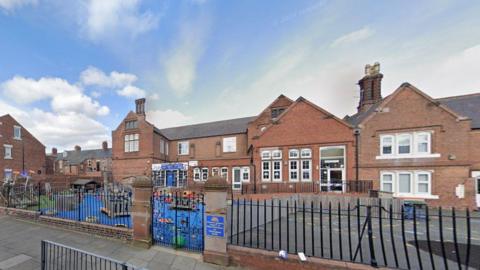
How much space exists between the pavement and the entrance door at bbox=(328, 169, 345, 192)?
1433 cm

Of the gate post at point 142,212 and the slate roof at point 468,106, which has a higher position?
the slate roof at point 468,106

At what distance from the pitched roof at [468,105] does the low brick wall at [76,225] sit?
2172cm

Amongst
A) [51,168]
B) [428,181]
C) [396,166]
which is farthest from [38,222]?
[51,168]

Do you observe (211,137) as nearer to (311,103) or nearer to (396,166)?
(311,103)

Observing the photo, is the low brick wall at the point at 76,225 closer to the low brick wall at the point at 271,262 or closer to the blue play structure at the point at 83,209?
the blue play structure at the point at 83,209

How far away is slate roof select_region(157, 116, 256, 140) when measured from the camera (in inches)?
1168

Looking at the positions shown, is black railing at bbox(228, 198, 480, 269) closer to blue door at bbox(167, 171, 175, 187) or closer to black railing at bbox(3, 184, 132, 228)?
black railing at bbox(3, 184, 132, 228)

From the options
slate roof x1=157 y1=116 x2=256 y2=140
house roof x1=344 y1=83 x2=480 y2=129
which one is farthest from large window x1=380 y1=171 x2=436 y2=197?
slate roof x1=157 y1=116 x2=256 y2=140

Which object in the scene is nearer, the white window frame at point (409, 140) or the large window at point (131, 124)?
the white window frame at point (409, 140)

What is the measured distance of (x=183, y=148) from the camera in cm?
3156

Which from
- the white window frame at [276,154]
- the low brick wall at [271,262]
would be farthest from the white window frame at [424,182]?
the low brick wall at [271,262]

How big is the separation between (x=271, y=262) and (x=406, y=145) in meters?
15.8

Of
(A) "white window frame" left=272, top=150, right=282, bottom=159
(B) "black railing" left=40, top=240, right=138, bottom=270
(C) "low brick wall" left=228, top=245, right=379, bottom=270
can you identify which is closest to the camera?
(B) "black railing" left=40, top=240, right=138, bottom=270

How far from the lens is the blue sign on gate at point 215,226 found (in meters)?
5.41
